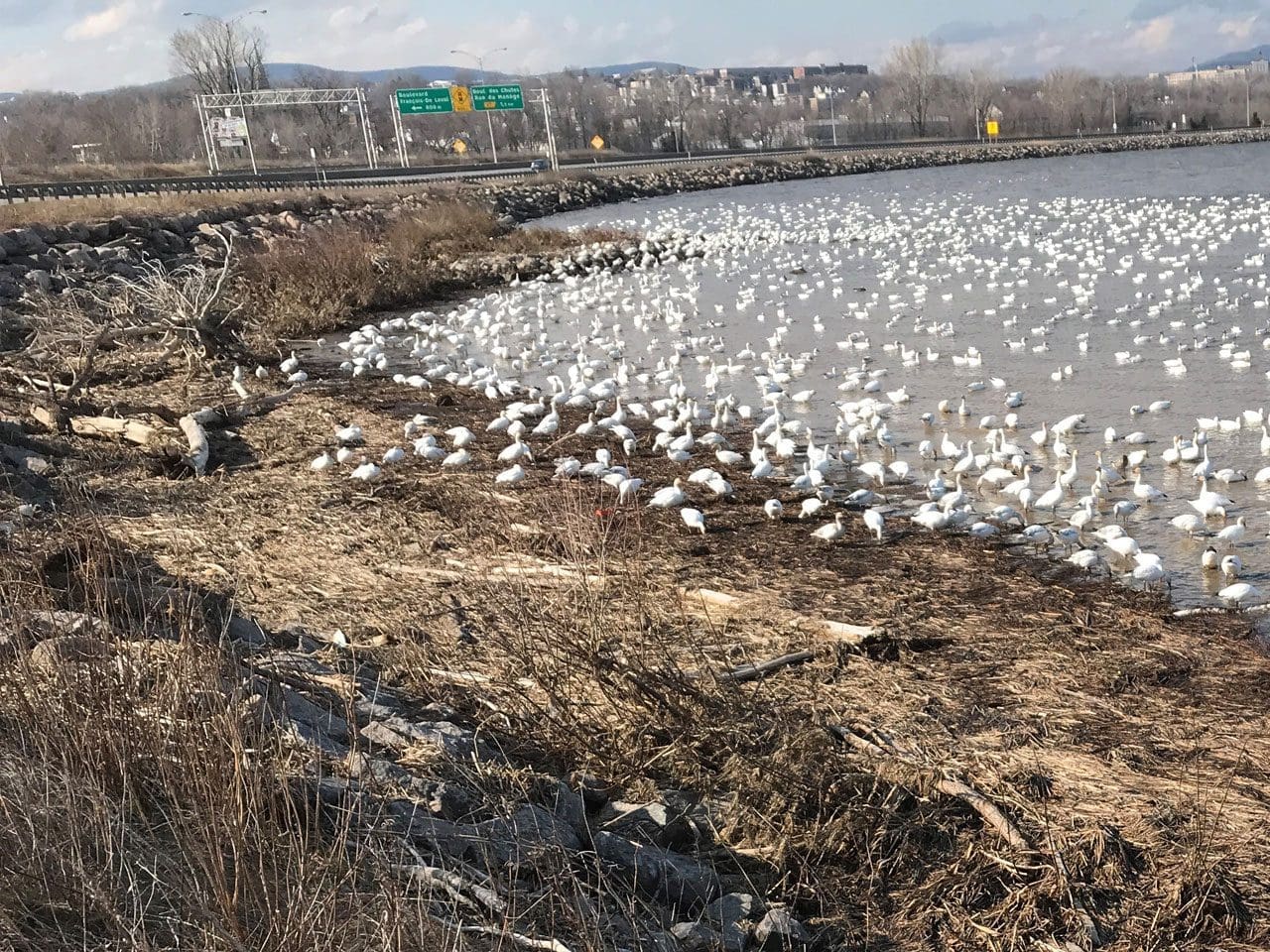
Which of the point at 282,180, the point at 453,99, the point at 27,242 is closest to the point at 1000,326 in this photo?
the point at 27,242

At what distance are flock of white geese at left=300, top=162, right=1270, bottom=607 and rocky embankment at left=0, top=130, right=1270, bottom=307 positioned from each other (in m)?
5.25

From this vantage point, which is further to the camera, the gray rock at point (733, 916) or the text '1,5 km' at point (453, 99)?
the text '1,5 km' at point (453, 99)

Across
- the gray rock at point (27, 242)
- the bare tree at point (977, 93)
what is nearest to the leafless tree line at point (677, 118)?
the bare tree at point (977, 93)

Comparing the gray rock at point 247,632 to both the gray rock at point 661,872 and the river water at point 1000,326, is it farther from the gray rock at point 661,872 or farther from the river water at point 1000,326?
the river water at point 1000,326

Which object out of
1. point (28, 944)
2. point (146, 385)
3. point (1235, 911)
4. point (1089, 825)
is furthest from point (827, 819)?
point (146, 385)

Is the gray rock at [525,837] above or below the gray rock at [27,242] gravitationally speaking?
below

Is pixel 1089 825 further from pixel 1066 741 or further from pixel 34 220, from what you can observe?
pixel 34 220

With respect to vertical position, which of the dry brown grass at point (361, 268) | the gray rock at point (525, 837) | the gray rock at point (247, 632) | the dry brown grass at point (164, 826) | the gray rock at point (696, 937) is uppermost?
the dry brown grass at point (361, 268)

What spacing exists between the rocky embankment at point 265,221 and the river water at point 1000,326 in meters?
6.24

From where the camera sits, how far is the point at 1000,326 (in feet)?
49.2

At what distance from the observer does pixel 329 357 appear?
16016 mm

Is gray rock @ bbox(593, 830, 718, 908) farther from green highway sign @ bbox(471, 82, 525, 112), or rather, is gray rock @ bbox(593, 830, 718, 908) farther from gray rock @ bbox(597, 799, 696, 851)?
green highway sign @ bbox(471, 82, 525, 112)

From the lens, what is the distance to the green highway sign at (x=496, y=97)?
67375 mm

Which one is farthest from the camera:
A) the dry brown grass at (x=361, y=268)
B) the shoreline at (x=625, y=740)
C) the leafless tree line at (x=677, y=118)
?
the leafless tree line at (x=677, y=118)
